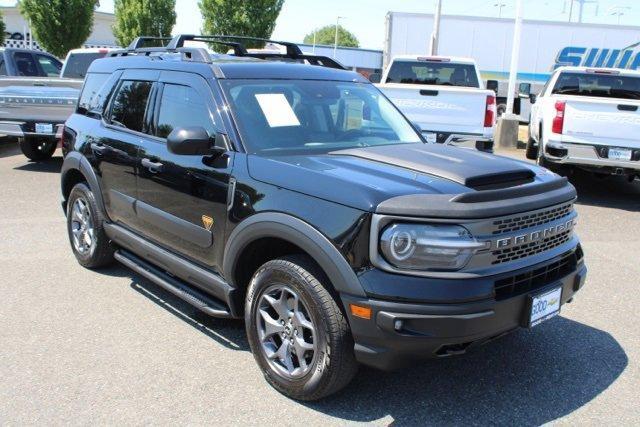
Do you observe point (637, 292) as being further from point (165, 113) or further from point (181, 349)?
point (165, 113)

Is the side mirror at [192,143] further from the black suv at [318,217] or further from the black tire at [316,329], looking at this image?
the black tire at [316,329]

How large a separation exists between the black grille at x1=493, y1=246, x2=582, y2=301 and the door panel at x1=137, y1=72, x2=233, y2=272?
163 cm

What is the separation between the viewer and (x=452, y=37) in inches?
820

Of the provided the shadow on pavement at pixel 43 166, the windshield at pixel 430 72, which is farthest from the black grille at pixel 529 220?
the shadow on pavement at pixel 43 166

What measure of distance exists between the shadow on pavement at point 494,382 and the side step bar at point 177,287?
→ 368mm

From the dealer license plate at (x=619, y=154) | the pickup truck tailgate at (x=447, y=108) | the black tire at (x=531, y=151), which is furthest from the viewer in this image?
the black tire at (x=531, y=151)

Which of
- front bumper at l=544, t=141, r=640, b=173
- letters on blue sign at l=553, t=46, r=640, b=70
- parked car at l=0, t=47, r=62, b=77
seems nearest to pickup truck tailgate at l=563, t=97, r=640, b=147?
front bumper at l=544, t=141, r=640, b=173

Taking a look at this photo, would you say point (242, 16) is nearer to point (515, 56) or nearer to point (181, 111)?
point (515, 56)

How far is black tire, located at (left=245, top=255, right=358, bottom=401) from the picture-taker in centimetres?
301

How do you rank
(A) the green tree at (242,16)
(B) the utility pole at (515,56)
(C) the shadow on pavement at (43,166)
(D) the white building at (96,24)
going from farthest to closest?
(D) the white building at (96,24)
(A) the green tree at (242,16)
(B) the utility pole at (515,56)
(C) the shadow on pavement at (43,166)

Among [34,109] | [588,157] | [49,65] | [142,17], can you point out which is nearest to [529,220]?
[588,157]

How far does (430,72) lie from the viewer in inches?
448

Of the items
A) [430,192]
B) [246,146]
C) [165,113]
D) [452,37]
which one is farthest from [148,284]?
[452,37]

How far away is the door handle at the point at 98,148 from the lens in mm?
4938
